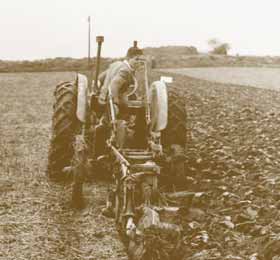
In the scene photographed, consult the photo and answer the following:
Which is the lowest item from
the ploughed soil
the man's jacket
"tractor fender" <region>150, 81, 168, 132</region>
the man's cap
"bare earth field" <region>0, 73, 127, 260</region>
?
"bare earth field" <region>0, 73, 127, 260</region>

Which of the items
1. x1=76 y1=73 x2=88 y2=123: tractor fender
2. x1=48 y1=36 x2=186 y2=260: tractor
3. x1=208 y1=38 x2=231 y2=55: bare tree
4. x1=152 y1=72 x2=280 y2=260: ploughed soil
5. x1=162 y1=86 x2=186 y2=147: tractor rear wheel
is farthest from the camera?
x1=208 y1=38 x2=231 y2=55: bare tree

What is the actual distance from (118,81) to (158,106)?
0.67 m

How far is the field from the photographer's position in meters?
7.21

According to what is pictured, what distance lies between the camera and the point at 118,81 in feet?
31.8

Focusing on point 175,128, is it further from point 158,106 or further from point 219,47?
point 219,47

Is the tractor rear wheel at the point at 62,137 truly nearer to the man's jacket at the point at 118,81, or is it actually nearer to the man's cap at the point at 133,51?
the man's jacket at the point at 118,81

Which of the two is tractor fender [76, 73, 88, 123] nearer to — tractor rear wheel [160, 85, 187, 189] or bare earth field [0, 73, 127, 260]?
bare earth field [0, 73, 127, 260]

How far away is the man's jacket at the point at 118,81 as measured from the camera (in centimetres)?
963

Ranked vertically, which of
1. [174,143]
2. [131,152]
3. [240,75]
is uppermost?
[131,152]

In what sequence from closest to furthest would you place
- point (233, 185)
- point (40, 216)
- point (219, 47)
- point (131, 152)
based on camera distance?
point (131, 152) → point (40, 216) → point (233, 185) → point (219, 47)

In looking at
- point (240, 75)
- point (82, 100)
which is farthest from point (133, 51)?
point (240, 75)

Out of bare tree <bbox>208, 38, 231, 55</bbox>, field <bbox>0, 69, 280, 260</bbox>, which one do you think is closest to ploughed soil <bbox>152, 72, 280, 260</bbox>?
field <bbox>0, 69, 280, 260</bbox>

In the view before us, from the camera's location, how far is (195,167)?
34.7 ft

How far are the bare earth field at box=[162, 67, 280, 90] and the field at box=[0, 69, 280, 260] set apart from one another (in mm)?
12248
